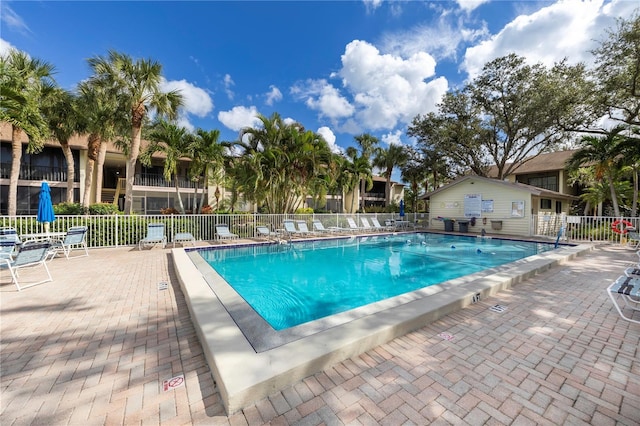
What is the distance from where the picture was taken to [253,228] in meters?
13.9

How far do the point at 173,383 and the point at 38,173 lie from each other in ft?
84.2

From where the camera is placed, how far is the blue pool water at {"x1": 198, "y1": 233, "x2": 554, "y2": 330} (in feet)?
17.8

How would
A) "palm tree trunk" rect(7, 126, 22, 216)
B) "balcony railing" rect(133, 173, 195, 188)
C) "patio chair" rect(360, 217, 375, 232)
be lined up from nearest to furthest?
"palm tree trunk" rect(7, 126, 22, 216) → "patio chair" rect(360, 217, 375, 232) → "balcony railing" rect(133, 173, 195, 188)

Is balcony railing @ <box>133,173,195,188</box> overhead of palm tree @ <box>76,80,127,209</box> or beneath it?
beneath

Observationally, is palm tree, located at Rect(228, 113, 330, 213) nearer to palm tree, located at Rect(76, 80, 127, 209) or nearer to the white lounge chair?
the white lounge chair

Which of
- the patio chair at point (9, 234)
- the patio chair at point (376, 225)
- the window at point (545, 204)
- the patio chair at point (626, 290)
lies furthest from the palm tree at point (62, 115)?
the window at point (545, 204)

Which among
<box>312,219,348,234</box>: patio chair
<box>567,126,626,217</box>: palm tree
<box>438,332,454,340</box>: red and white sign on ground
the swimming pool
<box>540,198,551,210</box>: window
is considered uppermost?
<box>567,126,626,217</box>: palm tree

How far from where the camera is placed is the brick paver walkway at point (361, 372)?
209cm

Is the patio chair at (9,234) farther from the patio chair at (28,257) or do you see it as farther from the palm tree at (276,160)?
the palm tree at (276,160)

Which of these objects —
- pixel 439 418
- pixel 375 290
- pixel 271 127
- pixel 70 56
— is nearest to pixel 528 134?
pixel 271 127

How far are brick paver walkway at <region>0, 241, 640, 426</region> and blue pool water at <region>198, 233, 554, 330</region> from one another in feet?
6.13

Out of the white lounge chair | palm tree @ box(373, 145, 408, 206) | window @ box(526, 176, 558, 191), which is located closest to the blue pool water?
the white lounge chair

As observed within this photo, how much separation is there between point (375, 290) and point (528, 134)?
21333 mm

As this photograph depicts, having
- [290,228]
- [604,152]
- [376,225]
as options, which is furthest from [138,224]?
[604,152]
